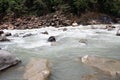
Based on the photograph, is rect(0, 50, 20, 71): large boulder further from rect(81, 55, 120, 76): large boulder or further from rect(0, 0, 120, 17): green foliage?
rect(0, 0, 120, 17): green foliage

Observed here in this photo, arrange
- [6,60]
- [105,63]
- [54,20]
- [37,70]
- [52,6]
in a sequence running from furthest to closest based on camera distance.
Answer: [52,6] < [54,20] < [105,63] < [6,60] < [37,70]

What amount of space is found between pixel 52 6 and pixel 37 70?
19.3 m

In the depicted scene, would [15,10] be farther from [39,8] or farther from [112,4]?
[112,4]

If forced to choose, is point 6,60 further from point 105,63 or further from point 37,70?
point 105,63

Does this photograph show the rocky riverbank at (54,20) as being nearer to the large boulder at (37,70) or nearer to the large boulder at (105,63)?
the large boulder at (37,70)

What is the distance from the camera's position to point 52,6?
25875 mm

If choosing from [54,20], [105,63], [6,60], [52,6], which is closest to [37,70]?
[6,60]

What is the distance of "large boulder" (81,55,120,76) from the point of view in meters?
7.12

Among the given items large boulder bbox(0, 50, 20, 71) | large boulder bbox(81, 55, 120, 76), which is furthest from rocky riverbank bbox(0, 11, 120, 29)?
large boulder bbox(81, 55, 120, 76)

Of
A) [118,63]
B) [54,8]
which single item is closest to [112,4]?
[54,8]

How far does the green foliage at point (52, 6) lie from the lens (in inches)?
971

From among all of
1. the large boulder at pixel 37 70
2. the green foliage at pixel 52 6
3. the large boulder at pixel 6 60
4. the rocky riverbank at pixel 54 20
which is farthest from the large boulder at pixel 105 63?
the green foliage at pixel 52 6

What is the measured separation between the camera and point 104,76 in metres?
6.71

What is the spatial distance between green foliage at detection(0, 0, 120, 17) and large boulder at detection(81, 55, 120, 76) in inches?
676
